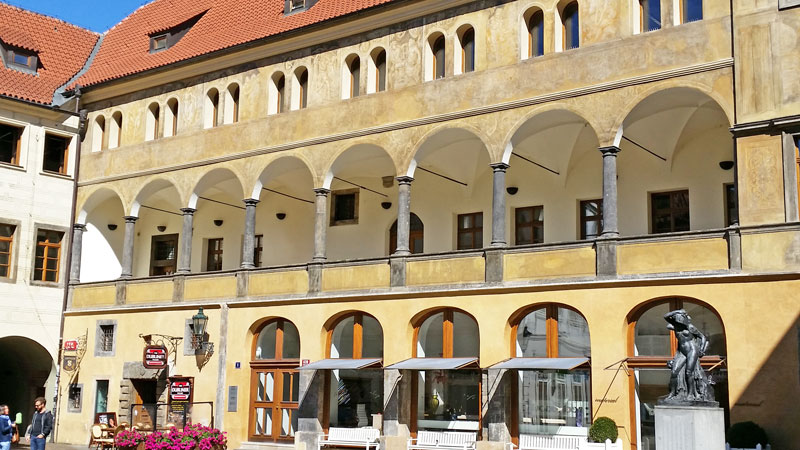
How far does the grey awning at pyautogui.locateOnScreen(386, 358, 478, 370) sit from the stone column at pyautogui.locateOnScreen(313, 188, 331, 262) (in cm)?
390

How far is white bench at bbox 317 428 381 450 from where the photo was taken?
2239cm

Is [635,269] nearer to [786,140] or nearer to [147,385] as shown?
[786,140]

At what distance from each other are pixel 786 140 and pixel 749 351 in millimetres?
3884

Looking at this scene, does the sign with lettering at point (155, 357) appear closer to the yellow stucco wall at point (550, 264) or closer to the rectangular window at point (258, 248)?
the rectangular window at point (258, 248)

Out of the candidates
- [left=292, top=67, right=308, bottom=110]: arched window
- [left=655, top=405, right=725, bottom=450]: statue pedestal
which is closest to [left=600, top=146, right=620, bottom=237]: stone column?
[left=655, top=405, right=725, bottom=450]: statue pedestal

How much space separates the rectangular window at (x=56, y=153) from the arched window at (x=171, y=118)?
3.99 meters

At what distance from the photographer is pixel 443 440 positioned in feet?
69.8

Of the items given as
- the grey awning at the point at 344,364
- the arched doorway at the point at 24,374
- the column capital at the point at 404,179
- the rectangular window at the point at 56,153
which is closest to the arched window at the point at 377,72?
the column capital at the point at 404,179

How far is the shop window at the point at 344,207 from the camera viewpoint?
93.5 ft

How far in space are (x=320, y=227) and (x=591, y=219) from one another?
21.8 feet

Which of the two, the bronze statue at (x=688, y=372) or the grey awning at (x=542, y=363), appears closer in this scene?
the bronze statue at (x=688, y=372)

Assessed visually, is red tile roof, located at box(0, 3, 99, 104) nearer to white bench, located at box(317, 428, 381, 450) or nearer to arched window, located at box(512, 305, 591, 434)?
white bench, located at box(317, 428, 381, 450)

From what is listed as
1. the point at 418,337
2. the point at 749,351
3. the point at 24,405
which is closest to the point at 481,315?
the point at 418,337

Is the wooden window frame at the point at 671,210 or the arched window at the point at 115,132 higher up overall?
the arched window at the point at 115,132
